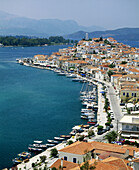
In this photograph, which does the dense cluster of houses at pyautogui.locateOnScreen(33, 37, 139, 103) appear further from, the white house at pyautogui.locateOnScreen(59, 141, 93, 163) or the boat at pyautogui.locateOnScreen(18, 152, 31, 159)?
the white house at pyautogui.locateOnScreen(59, 141, 93, 163)

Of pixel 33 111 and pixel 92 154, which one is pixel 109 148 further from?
pixel 33 111

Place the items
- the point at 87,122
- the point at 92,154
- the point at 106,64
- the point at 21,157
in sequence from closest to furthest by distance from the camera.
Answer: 1. the point at 92,154
2. the point at 21,157
3. the point at 87,122
4. the point at 106,64

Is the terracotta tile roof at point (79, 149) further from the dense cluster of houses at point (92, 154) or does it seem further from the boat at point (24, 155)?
the boat at point (24, 155)

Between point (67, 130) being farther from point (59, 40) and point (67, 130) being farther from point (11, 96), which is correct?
point (59, 40)

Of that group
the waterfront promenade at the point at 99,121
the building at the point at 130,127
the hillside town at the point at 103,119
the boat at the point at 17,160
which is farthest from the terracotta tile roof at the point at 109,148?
the boat at the point at 17,160

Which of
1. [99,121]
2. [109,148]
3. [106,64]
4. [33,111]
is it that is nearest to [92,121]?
[99,121]

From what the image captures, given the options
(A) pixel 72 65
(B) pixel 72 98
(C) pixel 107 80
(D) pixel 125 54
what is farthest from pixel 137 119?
(D) pixel 125 54

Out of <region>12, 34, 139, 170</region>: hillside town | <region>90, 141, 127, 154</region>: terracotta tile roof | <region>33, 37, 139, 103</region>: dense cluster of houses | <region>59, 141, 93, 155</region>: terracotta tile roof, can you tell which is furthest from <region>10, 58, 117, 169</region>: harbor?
<region>33, 37, 139, 103</region>: dense cluster of houses
